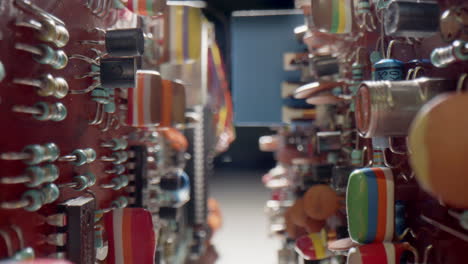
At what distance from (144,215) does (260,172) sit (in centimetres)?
239

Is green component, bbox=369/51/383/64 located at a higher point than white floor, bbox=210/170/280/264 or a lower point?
higher

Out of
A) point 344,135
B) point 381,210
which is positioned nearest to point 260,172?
point 344,135

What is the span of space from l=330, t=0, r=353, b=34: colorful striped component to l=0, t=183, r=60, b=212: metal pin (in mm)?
720

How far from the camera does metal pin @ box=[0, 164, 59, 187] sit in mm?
804

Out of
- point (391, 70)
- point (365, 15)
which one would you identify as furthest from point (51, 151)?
point (365, 15)

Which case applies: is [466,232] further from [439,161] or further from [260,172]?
[260,172]

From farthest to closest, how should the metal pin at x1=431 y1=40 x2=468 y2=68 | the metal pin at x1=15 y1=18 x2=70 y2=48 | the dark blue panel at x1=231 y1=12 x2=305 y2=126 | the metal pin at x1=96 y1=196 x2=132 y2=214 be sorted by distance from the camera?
1. the dark blue panel at x1=231 y1=12 x2=305 y2=126
2. the metal pin at x1=96 y1=196 x2=132 y2=214
3. the metal pin at x1=15 y1=18 x2=70 y2=48
4. the metal pin at x1=431 y1=40 x2=468 y2=68

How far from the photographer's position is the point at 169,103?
1.44m

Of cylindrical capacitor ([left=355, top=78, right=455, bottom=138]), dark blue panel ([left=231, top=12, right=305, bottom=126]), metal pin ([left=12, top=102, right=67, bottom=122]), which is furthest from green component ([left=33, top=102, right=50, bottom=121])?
dark blue panel ([left=231, top=12, right=305, bottom=126])

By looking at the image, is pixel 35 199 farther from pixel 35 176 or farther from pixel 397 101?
pixel 397 101

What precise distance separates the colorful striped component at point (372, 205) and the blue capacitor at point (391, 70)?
175mm

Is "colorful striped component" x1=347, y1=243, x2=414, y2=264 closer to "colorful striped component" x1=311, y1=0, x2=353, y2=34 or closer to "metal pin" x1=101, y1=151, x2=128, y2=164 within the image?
"colorful striped component" x1=311, y1=0, x2=353, y2=34

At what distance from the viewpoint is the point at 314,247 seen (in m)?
1.41

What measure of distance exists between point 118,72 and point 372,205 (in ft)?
1.91
